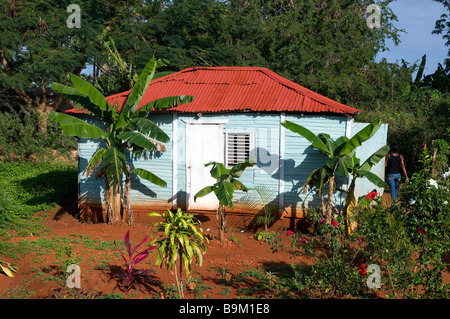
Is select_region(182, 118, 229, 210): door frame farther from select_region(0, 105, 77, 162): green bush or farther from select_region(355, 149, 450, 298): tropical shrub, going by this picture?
A: select_region(0, 105, 77, 162): green bush

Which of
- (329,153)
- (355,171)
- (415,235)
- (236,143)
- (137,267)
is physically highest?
(236,143)

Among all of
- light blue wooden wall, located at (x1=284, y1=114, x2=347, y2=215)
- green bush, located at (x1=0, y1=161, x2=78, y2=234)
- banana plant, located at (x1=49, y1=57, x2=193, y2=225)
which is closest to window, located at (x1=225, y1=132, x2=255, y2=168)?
light blue wooden wall, located at (x1=284, y1=114, x2=347, y2=215)

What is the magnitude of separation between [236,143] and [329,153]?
2366 mm

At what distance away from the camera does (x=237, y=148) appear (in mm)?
10906

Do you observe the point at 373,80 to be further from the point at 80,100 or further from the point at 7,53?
the point at 7,53

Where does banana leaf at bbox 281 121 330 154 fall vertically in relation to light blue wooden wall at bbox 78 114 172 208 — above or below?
above

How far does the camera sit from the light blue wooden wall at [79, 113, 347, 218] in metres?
10.4

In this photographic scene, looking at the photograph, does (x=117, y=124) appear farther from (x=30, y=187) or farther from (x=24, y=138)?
(x=24, y=138)

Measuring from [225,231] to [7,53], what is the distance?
15326mm

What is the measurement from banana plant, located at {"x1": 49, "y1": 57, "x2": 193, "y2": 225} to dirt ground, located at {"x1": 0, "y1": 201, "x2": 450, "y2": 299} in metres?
1.27

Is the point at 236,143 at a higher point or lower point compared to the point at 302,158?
higher

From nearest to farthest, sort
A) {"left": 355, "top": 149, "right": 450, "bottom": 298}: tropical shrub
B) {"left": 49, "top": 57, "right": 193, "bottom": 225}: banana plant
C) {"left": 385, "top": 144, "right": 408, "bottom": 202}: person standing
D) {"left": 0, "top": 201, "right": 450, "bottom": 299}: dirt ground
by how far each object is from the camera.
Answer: {"left": 355, "top": 149, "right": 450, "bottom": 298}: tropical shrub
{"left": 0, "top": 201, "right": 450, "bottom": 299}: dirt ground
{"left": 49, "top": 57, "right": 193, "bottom": 225}: banana plant
{"left": 385, "top": 144, "right": 408, "bottom": 202}: person standing

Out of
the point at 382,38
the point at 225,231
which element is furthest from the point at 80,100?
the point at 382,38

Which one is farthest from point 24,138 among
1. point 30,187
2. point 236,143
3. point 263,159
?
point 263,159
